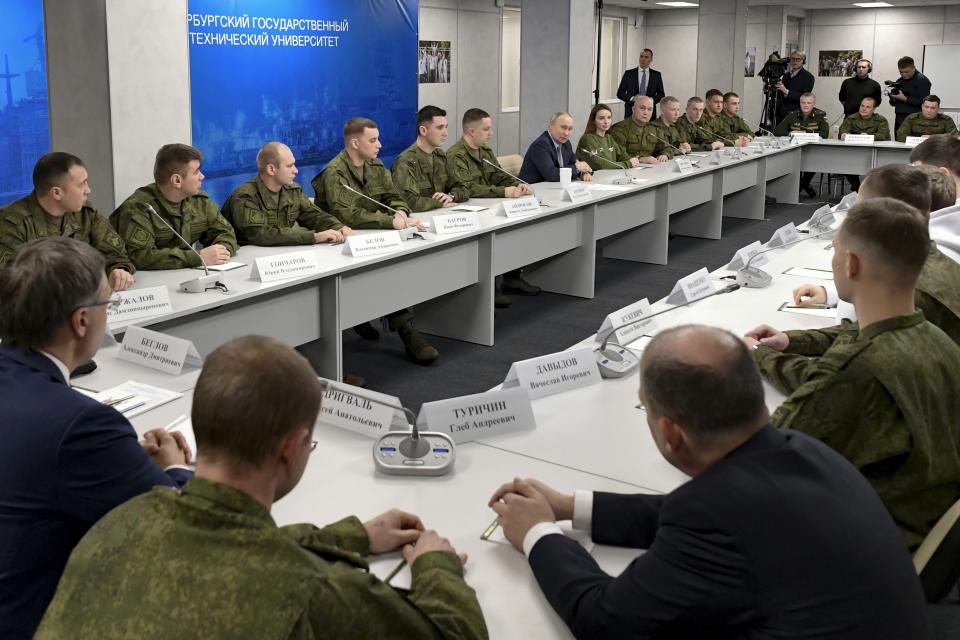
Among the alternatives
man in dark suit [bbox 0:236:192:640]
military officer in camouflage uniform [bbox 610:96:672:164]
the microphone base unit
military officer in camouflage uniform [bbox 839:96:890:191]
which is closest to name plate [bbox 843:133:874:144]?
military officer in camouflage uniform [bbox 839:96:890:191]

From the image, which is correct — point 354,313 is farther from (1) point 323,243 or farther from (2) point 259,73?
(2) point 259,73

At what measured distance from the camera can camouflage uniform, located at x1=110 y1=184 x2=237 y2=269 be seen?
3910mm

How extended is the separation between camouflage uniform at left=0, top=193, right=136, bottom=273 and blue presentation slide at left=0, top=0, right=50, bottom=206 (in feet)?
8.25

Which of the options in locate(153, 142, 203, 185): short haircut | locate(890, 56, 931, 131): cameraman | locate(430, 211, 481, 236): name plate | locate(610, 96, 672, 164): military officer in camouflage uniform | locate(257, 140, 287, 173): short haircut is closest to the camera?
locate(153, 142, 203, 185): short haircut

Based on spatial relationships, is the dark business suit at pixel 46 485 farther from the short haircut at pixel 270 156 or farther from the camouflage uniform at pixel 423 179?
the camouflage uniform at pixel 423 179

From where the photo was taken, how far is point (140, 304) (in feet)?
10.4

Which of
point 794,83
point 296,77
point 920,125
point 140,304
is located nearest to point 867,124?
point 920,125

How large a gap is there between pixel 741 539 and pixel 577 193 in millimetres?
4933

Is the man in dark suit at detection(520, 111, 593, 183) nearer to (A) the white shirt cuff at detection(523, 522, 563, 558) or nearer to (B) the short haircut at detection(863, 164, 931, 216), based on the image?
(B) the short haircut at detection(863, 164, 931, 216)

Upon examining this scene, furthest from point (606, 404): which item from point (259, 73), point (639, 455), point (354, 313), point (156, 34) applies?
point (259, 73)

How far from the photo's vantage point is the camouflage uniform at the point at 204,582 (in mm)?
1071

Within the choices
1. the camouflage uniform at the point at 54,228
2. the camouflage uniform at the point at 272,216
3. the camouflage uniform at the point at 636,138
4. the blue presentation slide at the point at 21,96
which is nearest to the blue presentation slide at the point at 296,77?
the blue presentation slide at the point at 21,96

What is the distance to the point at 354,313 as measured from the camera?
13.9 ft

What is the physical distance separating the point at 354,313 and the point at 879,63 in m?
14.2
